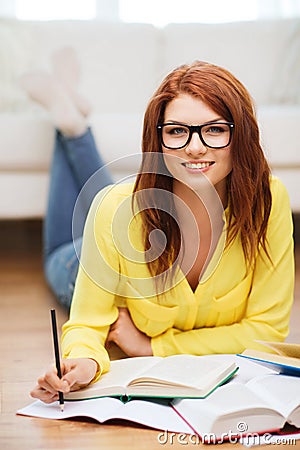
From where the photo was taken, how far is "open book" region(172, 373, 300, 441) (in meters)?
1.24

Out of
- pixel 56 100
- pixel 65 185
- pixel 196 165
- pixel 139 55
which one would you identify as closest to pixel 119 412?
pixel 196 165

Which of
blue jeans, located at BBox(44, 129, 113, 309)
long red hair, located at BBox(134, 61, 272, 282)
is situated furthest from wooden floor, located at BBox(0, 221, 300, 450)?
long red hair, located at BBox(134, 61, 272, 282)

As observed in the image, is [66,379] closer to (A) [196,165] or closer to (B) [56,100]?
(A) [196,165]

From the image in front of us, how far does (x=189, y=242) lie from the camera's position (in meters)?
1.56

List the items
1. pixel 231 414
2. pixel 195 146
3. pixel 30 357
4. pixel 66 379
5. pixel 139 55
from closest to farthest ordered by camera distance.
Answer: pixel 231 414, pixel 66 379, pixel 195 146, pixel 30 357, pixel 139 55

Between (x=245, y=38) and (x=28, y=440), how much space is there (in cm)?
237

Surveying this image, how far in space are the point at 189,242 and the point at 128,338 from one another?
8.8 inches

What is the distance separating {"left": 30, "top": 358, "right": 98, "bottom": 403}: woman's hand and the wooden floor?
47 millimetres

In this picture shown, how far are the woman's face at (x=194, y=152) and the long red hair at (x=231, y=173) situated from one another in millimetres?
14

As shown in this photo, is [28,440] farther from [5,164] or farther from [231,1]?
[231,1]

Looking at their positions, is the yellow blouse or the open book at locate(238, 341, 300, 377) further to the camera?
the yellow blouse

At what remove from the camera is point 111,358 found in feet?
5.31

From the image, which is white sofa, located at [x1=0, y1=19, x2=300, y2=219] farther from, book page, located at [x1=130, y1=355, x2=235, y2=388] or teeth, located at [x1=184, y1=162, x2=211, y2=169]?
book page, located at [x1=130, y1=355, x2=235, y2=388]

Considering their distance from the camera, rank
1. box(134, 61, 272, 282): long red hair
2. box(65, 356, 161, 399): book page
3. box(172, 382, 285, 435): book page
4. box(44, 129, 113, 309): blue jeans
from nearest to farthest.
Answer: box(172, 382, 285, 435): book page → box(65, 356, 161, 399): book page → box(134, 61, 272, 282): long red hair → box(44, 129, 113, 309): blue jeans
